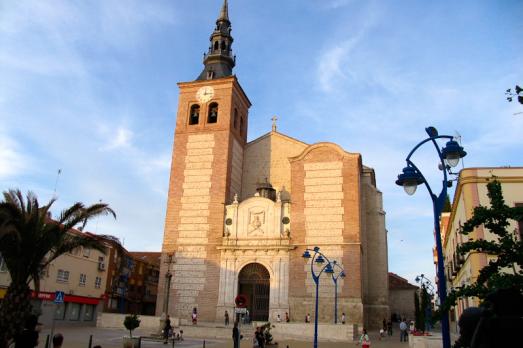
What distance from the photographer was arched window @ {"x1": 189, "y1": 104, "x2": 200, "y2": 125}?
3950 cm

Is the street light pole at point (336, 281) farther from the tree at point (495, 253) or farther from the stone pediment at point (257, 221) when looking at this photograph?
the tree at point (495, 253)

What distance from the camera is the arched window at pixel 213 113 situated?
38906 millimetres

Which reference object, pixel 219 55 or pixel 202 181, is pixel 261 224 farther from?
pixel 219 55

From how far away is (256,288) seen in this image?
33.6 meters

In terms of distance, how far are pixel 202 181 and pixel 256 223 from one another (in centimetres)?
561

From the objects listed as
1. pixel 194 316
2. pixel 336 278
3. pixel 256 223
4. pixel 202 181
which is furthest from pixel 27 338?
pixel 202 181

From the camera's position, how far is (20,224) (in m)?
15.0

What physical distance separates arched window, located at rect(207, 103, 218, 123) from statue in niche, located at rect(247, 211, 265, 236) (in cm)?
901

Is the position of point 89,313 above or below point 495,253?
below

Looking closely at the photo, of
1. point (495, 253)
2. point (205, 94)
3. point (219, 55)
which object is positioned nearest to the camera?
point (495, 253)

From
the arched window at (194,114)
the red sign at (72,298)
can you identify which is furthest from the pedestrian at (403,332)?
the red sign at (72,298)

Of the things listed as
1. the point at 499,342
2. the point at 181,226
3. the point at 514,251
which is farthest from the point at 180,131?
the point at 499,342

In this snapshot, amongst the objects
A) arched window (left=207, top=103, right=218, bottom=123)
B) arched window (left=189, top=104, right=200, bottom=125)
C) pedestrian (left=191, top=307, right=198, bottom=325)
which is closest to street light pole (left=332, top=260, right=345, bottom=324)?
pedestrian (left=191, top=307, right=198, bottom=325)

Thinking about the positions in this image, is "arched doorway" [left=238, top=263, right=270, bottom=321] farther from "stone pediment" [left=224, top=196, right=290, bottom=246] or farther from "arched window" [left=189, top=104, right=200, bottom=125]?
"arched window" [left=189, top=104, right=200, bottom=125]
